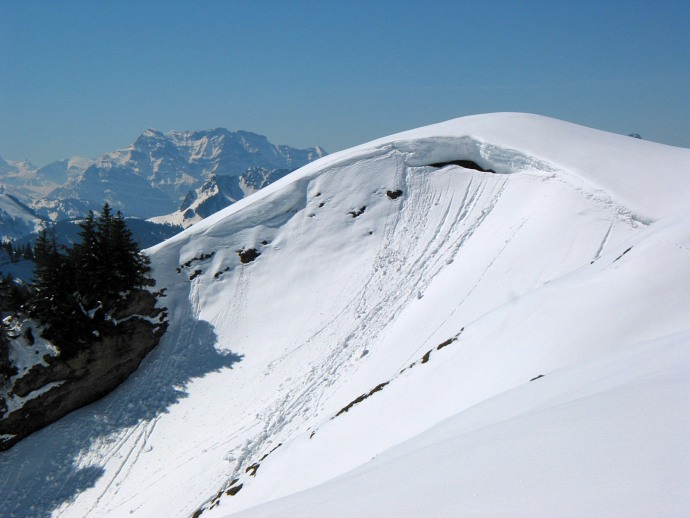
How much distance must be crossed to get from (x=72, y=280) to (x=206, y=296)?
680cm

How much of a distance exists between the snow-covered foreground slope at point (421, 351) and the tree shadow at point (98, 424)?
0.09 m

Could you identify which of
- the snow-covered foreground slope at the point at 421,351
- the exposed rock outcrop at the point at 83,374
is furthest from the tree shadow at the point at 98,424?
the exposed rock outcrop at the point at 83,374

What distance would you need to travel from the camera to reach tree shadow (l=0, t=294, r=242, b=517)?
16.0 meters

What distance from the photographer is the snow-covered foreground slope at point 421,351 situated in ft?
14.6

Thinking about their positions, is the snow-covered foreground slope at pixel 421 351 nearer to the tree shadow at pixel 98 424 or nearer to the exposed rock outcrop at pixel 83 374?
the tree shadow at pixel 98 424

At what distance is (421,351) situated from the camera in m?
15.1

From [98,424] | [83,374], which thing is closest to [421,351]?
[98,424]

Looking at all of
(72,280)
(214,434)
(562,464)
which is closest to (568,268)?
(562,464)

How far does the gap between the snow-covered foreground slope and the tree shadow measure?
92 mm

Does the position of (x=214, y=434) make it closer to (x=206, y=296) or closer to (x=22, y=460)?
(x=22, y=460)

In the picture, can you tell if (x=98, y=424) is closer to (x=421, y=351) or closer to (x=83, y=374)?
(x=83, y=374)

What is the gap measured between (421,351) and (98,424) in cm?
1497

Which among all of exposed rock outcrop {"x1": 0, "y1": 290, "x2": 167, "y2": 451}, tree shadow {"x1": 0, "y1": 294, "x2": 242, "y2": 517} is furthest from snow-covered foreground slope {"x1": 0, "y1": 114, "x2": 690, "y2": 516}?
exposed rock outcrop {"x1": 0, "y1": 290, "x2": 167, "y2": 451}

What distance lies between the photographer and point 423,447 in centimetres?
645
